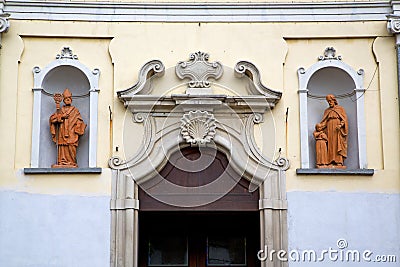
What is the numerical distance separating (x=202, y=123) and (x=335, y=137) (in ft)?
6.01

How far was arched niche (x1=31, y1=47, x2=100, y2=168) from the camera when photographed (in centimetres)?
1365

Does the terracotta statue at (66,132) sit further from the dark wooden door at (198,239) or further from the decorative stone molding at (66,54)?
the dark wooden door at (198,239)

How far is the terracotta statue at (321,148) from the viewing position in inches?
536

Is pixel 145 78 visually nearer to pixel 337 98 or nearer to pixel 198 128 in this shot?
pixel 198 128

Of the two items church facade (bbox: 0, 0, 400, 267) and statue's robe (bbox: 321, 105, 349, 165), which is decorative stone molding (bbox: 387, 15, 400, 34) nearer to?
church facade (bbox: 0, 0, 400, 267)

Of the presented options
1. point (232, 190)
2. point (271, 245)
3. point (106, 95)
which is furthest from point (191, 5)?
point (271, 245)

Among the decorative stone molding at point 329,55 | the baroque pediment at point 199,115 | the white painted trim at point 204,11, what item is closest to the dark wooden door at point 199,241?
the baroque pediment at point 199,115

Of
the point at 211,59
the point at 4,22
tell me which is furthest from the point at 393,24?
the point at 4,22

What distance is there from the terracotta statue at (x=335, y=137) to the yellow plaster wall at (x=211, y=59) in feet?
0.79

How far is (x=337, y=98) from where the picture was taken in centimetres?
1412

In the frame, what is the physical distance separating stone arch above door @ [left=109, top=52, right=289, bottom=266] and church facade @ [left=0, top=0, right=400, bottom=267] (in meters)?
0.02
